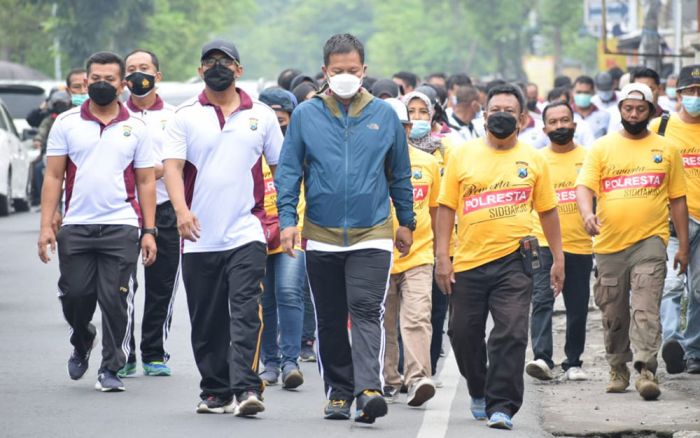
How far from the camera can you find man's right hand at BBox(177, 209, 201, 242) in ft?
30.1

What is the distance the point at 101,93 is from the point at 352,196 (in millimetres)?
2115

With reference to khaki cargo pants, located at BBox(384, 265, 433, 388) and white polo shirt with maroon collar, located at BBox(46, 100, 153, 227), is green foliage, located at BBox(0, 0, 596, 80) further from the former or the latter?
khaki cargo pants, located at BBox(384, 265, 433, 388)

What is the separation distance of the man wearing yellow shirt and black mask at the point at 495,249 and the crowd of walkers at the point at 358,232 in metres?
0.01

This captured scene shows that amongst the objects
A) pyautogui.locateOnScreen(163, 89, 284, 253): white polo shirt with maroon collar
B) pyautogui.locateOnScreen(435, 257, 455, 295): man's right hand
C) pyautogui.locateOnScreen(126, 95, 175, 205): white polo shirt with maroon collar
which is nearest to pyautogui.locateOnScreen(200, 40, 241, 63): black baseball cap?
pyautogui.locateOnScreen(163, 89, 284, 253): white polo shirt with maroon collar

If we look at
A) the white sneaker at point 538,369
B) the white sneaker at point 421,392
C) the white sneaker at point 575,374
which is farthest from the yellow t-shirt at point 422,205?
the white sneaker at point 575,374

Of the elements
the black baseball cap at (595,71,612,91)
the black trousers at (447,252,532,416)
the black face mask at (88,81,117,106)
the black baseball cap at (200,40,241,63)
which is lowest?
the black trousers at (447,252,532,416)

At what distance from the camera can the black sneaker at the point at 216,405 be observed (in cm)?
953

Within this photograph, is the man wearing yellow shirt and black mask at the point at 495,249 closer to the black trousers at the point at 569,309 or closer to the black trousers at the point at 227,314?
the black trousers at the point at 227,314

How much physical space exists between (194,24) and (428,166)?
5902 cm

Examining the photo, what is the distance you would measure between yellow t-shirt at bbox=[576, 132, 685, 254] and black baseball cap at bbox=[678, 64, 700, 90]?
0.76 m

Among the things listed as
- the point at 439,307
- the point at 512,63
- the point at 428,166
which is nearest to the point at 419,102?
the point at 428,166

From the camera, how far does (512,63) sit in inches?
3091

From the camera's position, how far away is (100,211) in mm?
10375

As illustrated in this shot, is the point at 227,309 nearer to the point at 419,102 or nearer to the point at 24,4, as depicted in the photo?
the point at 419,102
